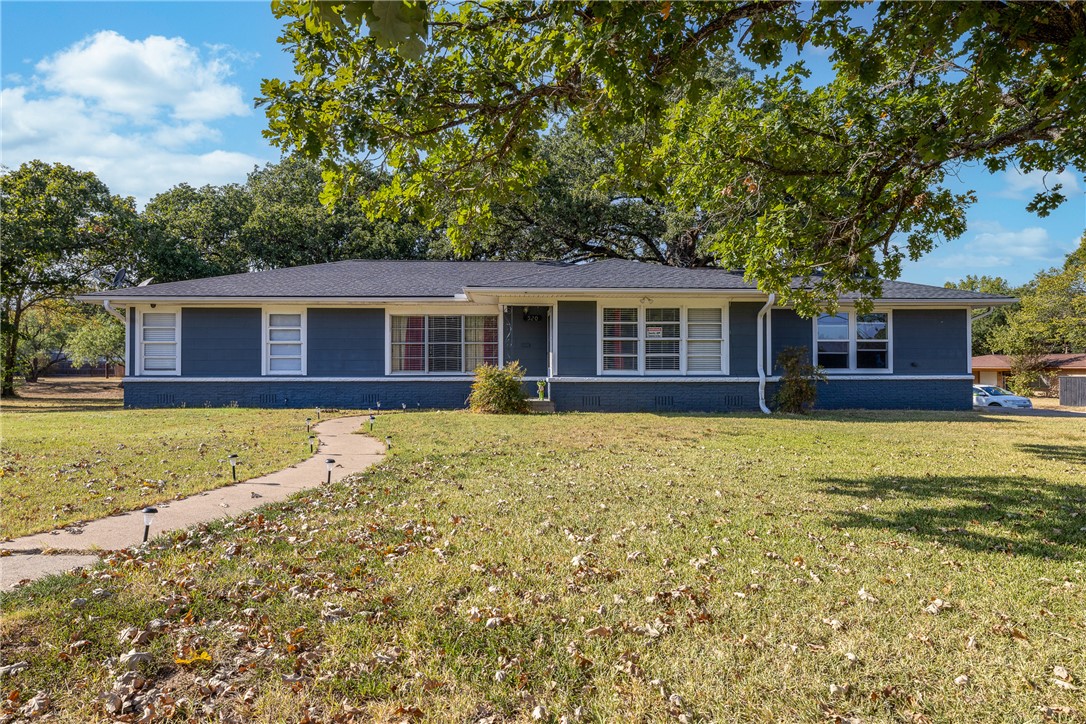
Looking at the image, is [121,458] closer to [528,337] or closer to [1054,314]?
[528,337]

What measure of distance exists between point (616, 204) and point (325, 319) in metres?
16.1

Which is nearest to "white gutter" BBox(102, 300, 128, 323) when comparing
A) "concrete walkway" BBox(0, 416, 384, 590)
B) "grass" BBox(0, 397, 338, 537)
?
"grass" BBox(0, 397, 338, 537)

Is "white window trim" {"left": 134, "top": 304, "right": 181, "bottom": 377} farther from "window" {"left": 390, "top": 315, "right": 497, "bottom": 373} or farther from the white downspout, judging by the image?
the white downspout

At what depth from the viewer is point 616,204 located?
91.7 feet

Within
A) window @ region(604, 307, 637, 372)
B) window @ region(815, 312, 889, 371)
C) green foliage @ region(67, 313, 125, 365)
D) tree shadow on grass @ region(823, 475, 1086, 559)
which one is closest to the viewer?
tree shadow on grass @ region(823, 475, 1086, 559)

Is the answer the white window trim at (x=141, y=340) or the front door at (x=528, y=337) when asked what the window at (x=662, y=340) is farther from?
the white window trim at (x=141, y=340)

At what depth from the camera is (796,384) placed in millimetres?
15555

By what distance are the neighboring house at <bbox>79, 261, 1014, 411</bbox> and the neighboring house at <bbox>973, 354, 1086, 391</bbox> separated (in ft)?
106

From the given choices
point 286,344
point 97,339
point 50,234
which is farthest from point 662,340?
point 97,339

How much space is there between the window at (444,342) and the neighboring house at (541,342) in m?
0.03

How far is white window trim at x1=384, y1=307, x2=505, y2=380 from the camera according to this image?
16.7 m

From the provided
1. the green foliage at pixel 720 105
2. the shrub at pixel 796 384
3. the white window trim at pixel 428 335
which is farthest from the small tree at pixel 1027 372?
the green foliage at pixel 720 105

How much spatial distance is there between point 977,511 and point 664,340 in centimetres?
1075

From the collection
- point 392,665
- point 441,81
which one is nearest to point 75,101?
point 441,81
